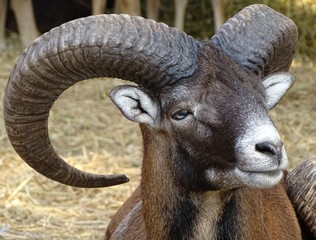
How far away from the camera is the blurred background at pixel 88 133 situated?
8.01 meters

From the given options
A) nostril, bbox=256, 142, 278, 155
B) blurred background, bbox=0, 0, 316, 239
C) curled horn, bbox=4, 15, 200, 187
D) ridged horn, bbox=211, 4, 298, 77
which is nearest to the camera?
nostril, bbox=256, 142, 278, 155

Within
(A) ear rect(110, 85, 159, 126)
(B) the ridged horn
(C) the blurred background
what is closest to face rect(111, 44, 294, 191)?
(A) ear rect(110, 85, 159, 126)

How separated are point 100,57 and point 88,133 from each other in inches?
222

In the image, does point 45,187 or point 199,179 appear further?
point 45,187

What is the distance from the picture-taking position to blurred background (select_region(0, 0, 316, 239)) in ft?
26.3

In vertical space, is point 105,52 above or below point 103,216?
above

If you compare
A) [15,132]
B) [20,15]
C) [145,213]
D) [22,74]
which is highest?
[22,74]

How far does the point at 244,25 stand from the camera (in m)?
4.96

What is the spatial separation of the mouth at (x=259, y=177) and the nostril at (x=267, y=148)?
13 centimetres

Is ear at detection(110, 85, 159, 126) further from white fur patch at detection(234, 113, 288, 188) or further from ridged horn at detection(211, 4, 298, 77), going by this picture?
white fur patch at detection(234, 113, 288, 188)

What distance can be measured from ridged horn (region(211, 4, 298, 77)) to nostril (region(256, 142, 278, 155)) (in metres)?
0.63

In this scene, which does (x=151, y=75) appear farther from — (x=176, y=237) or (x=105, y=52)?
(x=176, y=237)

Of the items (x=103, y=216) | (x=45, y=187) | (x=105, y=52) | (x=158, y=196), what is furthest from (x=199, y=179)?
(x=45, y=187)

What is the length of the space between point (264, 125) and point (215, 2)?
9.03m
